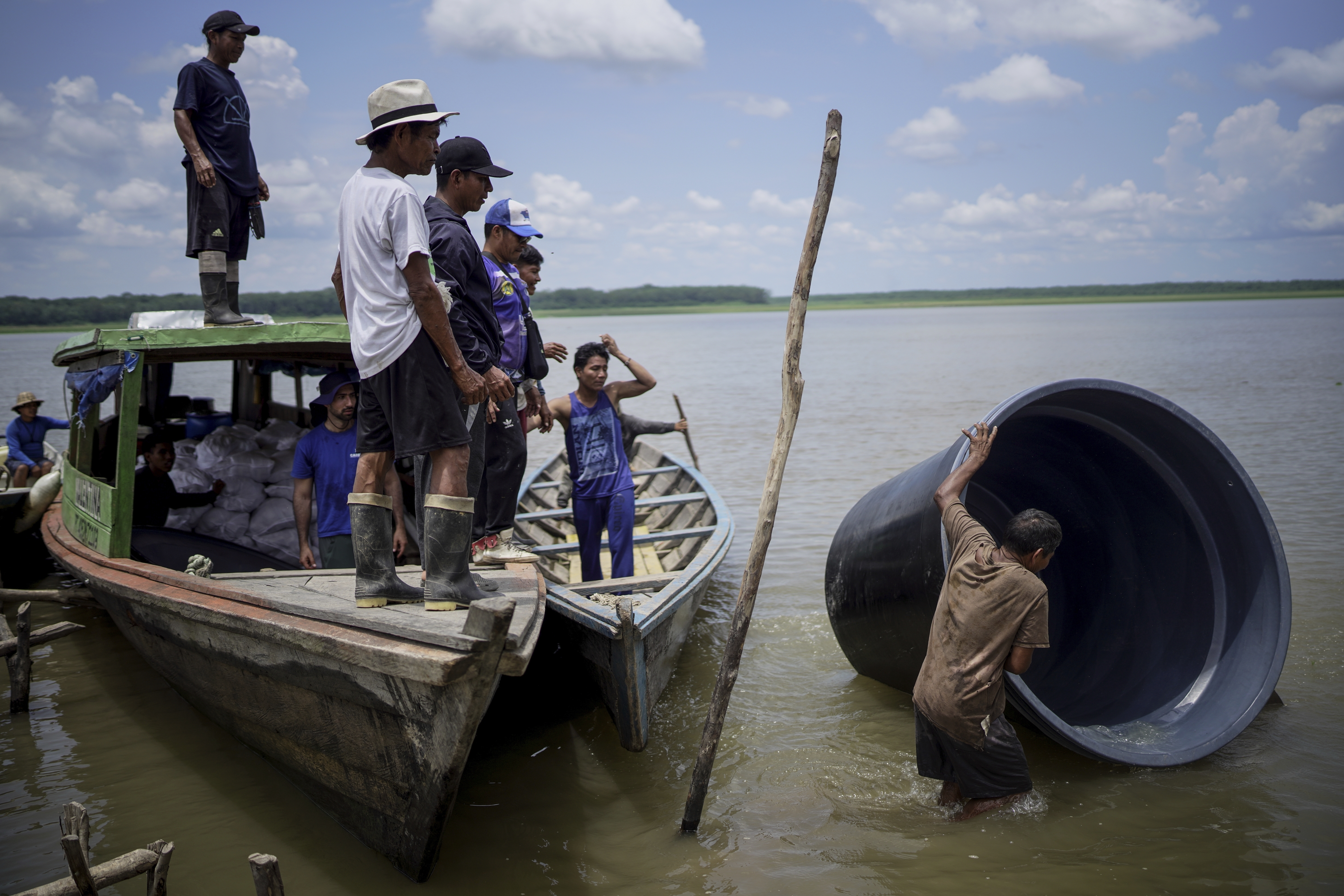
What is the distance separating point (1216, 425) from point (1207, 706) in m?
12.5

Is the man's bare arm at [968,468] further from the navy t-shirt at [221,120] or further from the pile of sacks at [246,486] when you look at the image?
the navy t-shirt at [221,120]

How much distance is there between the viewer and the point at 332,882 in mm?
3562

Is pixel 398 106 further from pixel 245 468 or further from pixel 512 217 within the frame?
pixel 245 468

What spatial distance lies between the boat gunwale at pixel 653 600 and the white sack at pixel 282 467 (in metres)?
3.18

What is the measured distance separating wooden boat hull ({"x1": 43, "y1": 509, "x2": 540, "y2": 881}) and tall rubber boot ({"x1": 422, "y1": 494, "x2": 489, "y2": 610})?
0.29 metres

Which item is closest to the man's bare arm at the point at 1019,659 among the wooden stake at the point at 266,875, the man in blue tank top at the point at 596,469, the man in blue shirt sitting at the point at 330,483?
A: the man in blue tank top at the point at 596,469

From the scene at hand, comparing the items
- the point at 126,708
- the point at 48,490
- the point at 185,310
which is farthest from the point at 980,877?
the point at 48,490

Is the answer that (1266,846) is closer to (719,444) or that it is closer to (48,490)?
(48,490)

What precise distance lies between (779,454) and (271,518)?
4604 mm

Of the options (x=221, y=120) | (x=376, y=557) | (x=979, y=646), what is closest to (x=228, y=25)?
(x=221, y=120)

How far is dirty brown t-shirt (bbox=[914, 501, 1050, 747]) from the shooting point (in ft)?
11.8

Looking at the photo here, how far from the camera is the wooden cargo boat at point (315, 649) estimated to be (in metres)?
2.97

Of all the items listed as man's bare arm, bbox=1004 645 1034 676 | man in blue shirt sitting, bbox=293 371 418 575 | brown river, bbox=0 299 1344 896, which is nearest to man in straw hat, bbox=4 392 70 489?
brown river, bbox=0 299 1344 896

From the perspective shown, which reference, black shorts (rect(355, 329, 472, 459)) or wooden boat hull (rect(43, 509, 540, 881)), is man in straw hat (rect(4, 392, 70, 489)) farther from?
black shorts (rect(355, 329, 472, 459))
